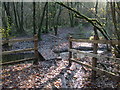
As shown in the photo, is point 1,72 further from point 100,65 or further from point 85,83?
point 100,65

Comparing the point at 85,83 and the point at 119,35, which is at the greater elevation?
the point at 119,35

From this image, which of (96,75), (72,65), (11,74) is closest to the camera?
(96,75)

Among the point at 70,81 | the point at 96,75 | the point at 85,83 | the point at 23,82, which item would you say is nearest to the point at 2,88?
the point at 23,82

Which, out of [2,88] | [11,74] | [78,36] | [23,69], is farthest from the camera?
[78,36]

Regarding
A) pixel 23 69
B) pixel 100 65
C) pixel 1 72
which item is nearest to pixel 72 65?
pixel 100 65

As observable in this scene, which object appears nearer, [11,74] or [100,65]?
[11,74]

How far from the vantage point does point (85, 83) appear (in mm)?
4938

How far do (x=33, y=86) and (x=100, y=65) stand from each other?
3613 millimetres

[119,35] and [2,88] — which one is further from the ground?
[119,35]

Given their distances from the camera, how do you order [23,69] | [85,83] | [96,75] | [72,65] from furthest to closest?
1. [72,65]
2. [23,69]
3. [96,75]
4. [85,83]

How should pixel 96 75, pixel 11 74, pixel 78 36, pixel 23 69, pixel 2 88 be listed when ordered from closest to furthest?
pixel 2 88 → pixel 96 75 → pixel 11 74 → pixel 23 69 → pixel 78 36

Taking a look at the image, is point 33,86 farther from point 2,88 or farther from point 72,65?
point 72,65

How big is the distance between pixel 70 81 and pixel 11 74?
2.71m

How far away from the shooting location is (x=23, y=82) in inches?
199
